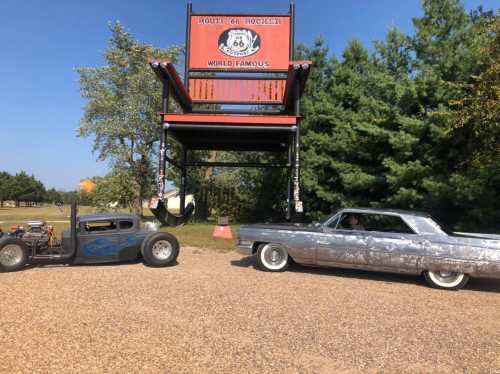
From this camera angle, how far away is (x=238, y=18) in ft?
33.3

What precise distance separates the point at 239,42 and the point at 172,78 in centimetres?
308

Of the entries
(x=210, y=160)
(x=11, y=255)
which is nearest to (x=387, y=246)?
(x=11, y=255)

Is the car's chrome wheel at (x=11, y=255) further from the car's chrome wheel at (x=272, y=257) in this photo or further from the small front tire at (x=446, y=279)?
the small front tire at (x=446, y=279)

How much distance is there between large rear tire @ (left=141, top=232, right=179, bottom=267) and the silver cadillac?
3.86 feet

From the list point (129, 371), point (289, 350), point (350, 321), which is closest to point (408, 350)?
point (350, 321)

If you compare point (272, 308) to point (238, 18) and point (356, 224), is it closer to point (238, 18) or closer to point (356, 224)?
point (356, 224)

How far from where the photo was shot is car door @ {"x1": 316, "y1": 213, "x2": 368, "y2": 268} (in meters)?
5.51

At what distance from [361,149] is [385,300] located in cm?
681

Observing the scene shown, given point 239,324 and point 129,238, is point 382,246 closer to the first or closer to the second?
point 239,324

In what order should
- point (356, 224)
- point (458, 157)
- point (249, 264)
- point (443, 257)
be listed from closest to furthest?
point (443, 257) < point (356, 224) < point (249, 264) < point (458, 157)

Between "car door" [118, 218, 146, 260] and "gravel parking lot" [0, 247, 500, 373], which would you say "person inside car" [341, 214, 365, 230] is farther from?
"car door" [118, 218, 146, 260]

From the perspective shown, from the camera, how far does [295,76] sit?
26.3ft

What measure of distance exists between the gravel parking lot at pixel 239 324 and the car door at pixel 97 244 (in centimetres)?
38

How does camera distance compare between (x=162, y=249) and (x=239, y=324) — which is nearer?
(x=239, y=324)
